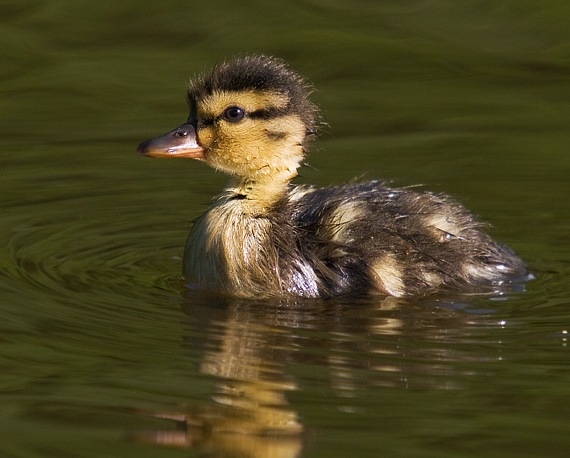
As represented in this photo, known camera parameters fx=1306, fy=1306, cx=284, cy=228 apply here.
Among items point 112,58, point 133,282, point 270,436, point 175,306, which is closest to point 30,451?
point 270,436

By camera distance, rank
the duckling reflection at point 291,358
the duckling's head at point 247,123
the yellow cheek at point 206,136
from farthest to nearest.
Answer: the yellow cheek at point 206,136 < the duckling's head at point 247,123 < the duckling reflection at point 291,358

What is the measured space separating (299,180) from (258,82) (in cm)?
206

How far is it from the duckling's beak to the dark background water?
26.0 inches

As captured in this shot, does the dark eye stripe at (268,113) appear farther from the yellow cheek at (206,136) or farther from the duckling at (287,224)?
the yellow cheek at (206,136)

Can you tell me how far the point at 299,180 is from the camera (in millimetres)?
8312

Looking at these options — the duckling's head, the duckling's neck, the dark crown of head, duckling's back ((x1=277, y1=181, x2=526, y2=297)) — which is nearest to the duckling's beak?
the duckling's head

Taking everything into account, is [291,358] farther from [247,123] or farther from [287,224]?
[247,123]

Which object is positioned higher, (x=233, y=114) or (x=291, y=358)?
(x=233, y=114)

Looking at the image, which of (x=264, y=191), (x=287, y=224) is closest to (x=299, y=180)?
(x=264, y=191)

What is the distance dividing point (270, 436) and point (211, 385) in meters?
0.53

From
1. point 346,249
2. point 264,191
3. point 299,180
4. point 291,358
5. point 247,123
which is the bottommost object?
point 291,358

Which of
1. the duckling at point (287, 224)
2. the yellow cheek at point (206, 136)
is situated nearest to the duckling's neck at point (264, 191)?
the duckling at point (287, 224)

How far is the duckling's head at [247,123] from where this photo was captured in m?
6.34

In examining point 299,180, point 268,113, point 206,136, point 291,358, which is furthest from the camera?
point 299,180
